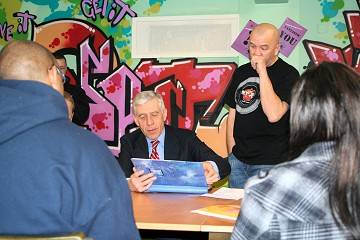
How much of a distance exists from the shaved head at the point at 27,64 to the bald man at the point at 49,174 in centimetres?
13

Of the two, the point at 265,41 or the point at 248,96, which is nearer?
the point at 265,41

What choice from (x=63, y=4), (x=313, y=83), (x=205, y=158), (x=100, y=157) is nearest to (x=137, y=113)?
(x=205, y=158)

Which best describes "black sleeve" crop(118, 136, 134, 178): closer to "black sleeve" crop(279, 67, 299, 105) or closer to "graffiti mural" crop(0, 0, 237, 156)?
"black sleeve" crop(279, 67, 299, 105)

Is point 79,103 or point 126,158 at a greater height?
point 126,158

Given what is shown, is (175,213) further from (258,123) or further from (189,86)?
(189,86)

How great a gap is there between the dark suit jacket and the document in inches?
29.9

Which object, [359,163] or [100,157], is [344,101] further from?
[100,157]

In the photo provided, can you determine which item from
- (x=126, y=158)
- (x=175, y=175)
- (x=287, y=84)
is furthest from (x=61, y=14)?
(x=175, y=175)

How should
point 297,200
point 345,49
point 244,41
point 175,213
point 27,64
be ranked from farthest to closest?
point 244,41 → point 345,49 → point 175,213 → point 27,64 → point 297,200

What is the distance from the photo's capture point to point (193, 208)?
1996 mm

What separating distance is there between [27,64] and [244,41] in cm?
285

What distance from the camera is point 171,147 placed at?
281cm

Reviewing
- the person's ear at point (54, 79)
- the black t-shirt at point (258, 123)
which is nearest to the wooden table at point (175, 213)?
the person's ear at point (54, 79)

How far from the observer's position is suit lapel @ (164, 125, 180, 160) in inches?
110
